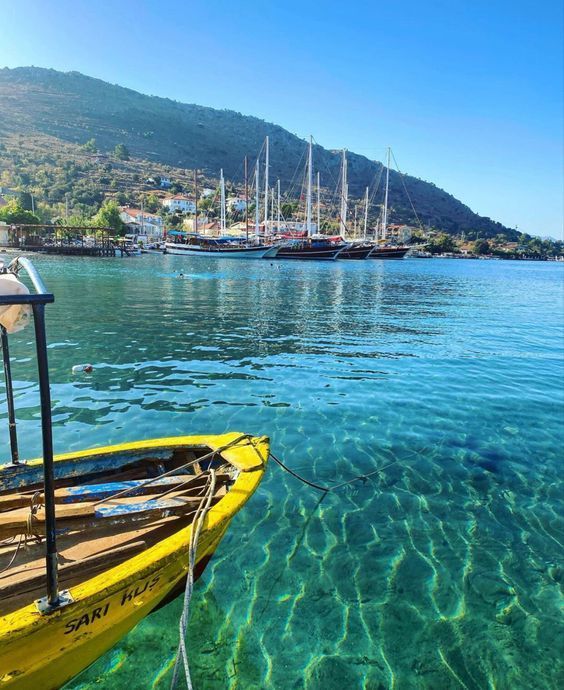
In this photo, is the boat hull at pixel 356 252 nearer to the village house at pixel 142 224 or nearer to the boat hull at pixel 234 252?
the boat hull at pixel 234 252

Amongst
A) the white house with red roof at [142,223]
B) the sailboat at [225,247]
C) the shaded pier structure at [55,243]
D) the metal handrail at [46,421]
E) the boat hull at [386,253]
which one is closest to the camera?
the metal handrail at [46,421]

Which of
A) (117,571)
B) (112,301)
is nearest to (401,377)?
(117,571)

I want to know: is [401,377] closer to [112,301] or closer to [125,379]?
[125,379]

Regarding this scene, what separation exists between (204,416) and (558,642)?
6871 millimetres

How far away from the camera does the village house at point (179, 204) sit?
155 metres

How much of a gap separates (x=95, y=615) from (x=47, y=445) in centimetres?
143

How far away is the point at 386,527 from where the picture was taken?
20.0 feet

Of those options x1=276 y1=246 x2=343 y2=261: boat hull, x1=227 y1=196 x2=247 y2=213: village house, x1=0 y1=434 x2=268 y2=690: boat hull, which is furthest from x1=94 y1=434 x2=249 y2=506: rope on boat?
x1=227 y1=196 x2=247 y2=213: village house

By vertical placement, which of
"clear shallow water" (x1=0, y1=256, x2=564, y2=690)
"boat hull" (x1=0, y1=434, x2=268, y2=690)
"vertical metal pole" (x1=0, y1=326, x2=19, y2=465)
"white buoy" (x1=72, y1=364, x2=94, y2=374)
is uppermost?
"vertical metal pole" (x1=0, y1=326, x2=19, y2=465)

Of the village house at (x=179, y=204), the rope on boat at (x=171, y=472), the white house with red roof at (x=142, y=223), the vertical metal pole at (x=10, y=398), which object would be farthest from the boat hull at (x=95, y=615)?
the village house at (x=179, y=204)

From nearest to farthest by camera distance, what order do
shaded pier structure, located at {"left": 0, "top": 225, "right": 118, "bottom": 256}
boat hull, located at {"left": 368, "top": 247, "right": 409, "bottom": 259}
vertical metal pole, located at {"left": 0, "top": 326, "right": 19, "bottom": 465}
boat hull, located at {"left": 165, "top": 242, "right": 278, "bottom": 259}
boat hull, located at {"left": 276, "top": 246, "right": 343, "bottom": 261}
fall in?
vertical metal pole, located at {"left": 0, "top": 326, "right": 19, "bottom": 465}
shaded pier structure, located at {"left": 0, "top": 225, "right": 118, "bottom": 256}
boat hull, located at {"left": 165, "top": 242, "right": 278, "bottom": 259}
boat hull, located at {"left": 276, "top": 246, "right": 343, "bottom": 261}
boat hull, located at {"left": 368, "top": 247, "right": 409, "bottom": 259}

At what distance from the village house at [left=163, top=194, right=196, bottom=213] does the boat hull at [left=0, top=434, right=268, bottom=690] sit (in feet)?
527

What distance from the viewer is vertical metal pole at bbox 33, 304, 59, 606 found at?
2.93 meters

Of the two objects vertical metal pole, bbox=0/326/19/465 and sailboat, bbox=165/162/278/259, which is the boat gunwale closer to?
vertical metal pole, bbox=0/326/19/465
